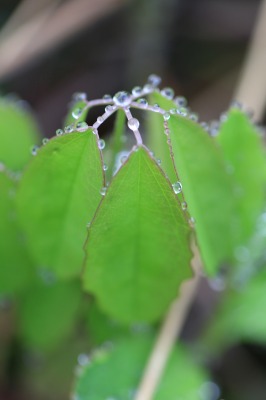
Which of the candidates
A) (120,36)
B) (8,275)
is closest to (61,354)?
(8,275)

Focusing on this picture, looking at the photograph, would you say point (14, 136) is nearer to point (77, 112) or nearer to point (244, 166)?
point (77, 112)

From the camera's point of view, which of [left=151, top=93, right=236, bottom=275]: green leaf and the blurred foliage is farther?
[left=151, top=93, right=236, bottom=275]: green leaf

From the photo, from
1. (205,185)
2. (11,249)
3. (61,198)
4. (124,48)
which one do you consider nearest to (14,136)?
(11,249)

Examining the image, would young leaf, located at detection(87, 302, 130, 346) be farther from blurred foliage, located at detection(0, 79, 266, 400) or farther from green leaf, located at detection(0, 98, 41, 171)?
green leaf, located at detection(0, 98, 41, 171)

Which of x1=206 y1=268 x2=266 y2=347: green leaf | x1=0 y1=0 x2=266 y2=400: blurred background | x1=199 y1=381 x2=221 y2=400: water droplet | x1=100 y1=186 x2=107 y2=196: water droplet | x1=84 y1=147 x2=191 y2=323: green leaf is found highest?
x1=0 y1=0 x2=266 y2=400: blurred background

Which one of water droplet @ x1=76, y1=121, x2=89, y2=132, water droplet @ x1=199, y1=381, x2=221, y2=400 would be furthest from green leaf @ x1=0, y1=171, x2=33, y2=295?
water droplet @ x1=199, y1=381, x2=221, y2=400

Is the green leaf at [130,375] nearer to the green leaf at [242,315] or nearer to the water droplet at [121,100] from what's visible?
the green leaf at [242,315]

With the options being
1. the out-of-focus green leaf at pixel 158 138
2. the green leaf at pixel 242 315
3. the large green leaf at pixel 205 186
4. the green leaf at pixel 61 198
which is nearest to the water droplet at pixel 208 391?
the green leaf at pixel 242 315
